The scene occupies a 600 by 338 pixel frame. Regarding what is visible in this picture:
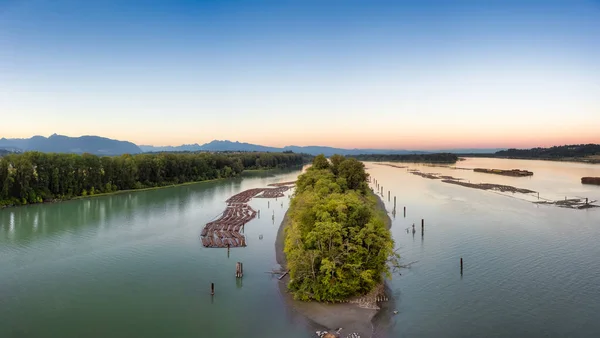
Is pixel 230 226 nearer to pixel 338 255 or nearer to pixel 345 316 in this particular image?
pixel 338 255

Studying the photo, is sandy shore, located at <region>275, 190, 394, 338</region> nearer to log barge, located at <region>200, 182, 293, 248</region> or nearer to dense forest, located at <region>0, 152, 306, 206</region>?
log barge, located at <region>200, 182, 293, 248</region>

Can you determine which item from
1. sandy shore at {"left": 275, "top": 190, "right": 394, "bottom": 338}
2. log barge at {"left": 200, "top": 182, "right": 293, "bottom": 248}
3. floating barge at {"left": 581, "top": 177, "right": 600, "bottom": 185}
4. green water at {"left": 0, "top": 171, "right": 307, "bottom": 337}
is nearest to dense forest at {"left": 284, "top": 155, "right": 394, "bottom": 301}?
sandy shore at {"left": 275, "top": 190, "right": 394, "bottom": 338}

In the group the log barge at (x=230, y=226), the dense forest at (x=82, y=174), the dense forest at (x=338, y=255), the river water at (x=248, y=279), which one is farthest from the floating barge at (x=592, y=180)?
the dense forest at (x=82, y=174)

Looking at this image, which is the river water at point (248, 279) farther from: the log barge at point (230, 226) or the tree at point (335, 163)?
the tree at point (335, 163)

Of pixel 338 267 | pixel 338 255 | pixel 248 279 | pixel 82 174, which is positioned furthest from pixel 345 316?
pixel 82 174

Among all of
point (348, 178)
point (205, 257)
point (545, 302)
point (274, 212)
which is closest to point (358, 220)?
point (545, 302)

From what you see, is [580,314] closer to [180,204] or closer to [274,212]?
[274,212]
